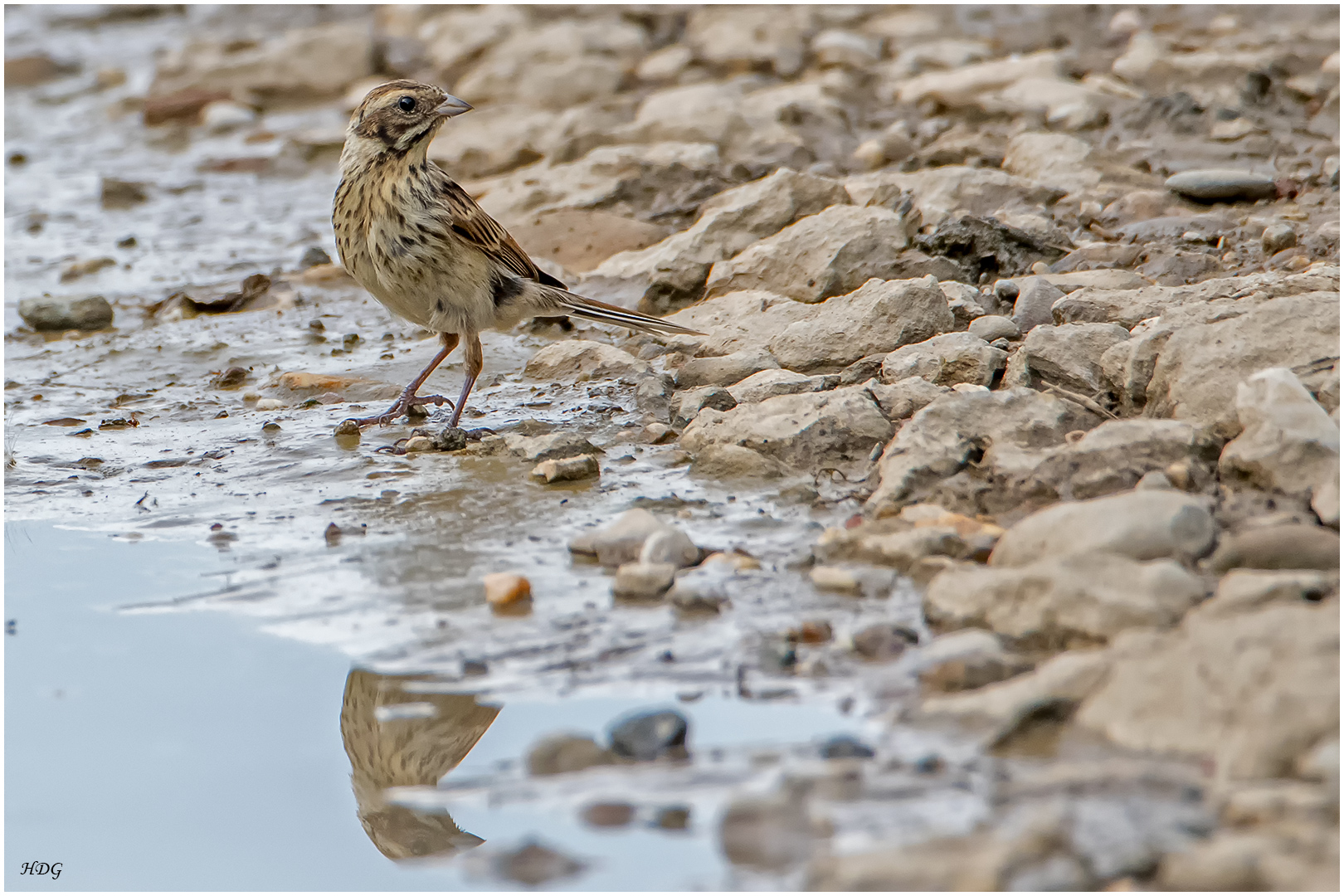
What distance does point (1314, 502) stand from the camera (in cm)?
369

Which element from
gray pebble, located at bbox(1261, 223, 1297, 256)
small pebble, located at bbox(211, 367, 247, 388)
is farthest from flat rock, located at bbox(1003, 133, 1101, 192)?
small pebble, located at bbox(211, 367, 247, 388)

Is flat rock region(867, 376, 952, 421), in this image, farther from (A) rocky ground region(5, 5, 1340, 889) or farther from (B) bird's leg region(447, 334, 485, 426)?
(B) bird's leg region(447, 334, 485, 426)

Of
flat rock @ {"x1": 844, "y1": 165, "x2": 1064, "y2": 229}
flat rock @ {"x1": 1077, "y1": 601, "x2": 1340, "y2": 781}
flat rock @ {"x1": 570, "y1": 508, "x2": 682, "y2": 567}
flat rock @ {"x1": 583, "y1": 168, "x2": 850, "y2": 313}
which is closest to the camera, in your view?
flat rock @ {"x1": 1077, "y1": 601, "x2": 1340, "y2": 781}

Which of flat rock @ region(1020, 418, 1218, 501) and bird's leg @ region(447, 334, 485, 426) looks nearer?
flat rock @ region(1020, 418, 1218, 501)

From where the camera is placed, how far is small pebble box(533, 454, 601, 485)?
4.79 m

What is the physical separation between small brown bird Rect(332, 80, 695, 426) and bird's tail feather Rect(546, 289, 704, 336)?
12 centimetres

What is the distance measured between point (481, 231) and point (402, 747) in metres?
2.84

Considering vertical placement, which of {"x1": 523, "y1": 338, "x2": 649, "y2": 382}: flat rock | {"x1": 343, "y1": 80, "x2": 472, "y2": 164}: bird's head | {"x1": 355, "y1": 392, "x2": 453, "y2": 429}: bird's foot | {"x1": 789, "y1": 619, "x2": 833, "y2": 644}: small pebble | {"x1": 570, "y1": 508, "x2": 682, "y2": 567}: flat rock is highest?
{"x1": 343, "y1": 80, "x2": 472, "y2": 164}: bird's head

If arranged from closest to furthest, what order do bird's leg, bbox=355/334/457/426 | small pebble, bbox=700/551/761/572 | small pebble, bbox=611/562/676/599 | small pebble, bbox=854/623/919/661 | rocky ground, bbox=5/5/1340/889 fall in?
rocky ground, bbox=5/5/1340/889 < small pebble, bbox=854/623/919/661 < small pebble, bbox=611/562/676/599 < small pebble, bbox=700/551/761/572 < bird's leg, bbox=355/334/457/426

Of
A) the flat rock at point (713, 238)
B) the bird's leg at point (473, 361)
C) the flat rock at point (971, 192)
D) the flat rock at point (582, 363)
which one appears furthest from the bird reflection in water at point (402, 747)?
the flat rock at point (971, 192)

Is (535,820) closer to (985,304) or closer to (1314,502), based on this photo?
(1314,502)

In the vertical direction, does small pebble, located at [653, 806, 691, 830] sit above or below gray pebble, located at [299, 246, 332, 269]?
above

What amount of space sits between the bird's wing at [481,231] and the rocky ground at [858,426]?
0.50m

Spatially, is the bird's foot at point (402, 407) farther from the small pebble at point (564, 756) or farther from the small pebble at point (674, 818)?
the small pebble at point (674, 818)
